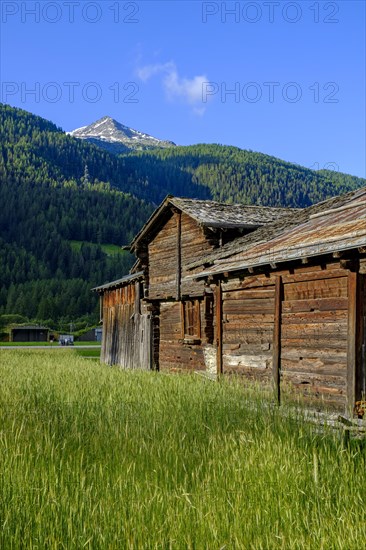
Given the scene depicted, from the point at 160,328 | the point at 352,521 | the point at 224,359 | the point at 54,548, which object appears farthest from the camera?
the point at 160,328

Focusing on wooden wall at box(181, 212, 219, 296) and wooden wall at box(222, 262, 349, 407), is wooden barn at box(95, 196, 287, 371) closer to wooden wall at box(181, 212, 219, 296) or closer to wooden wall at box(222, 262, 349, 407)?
wooden wall at box(181, 212, 219, 296)

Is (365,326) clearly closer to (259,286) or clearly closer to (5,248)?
(259,286)

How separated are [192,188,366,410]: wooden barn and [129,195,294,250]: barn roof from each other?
2.36 metres

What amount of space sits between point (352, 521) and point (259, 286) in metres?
9.68

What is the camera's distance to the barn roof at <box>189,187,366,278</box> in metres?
10.6

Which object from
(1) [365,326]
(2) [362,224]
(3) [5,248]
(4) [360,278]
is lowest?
(1) [365,326]

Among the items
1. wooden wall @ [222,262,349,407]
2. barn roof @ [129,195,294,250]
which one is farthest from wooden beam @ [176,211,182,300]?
wooden wall @ [222,262,349,407]

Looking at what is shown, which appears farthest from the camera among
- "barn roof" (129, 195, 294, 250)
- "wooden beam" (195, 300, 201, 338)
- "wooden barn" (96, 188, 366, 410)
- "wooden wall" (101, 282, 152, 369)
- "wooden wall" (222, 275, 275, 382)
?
"wooden wall" (101, 282, 152, 369)

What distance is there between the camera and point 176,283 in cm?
2136

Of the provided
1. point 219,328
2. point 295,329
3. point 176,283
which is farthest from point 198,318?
point 295,329

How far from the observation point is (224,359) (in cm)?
1556

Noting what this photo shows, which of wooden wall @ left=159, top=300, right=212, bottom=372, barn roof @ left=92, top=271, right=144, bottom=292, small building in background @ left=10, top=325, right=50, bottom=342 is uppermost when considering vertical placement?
barn roof @ left=92, top=271, right=144, bottom=292

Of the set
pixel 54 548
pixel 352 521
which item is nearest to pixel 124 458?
pixel 54 548

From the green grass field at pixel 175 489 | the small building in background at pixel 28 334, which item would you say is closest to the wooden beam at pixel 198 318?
the green grass field at pixel 175 489
